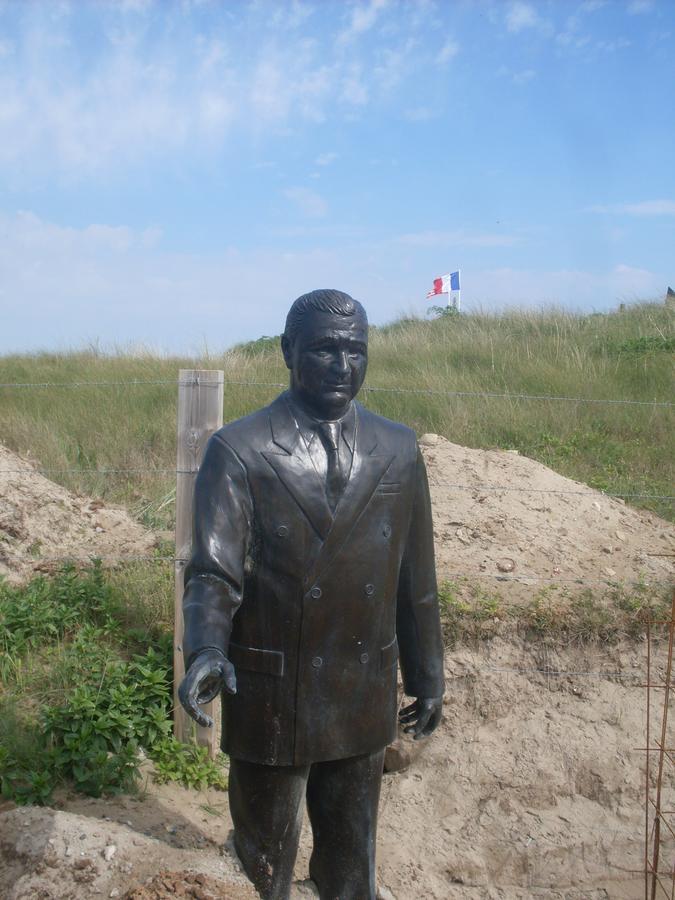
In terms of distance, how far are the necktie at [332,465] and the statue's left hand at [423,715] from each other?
74cm

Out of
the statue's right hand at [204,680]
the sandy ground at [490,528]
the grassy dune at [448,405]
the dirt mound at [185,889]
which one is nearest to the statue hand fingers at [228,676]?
the statue's right hand at [204,680]

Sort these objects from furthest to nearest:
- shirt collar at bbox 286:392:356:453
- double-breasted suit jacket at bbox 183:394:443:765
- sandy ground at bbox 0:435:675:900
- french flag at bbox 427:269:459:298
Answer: french flag at bbox 427:269:459:298, sandy ground at bbox 0:435:675:900, shirt collar at bbox 286:392:356:453, double-breasted suit jacket at bbox 183:394:443:765

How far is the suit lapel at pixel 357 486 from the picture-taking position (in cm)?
245

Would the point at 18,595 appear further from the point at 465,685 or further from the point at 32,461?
the point at 465,685

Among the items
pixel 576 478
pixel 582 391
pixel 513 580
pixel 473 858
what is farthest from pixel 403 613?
pixel 582 391

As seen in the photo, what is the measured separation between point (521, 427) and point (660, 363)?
2.19 metres

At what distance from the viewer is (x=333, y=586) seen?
2.46 m

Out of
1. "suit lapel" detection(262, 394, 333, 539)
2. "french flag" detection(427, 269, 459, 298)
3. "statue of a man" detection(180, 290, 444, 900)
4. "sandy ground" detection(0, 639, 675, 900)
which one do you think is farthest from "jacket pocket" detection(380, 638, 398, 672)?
"french flag" detection(427, 269, 459, 298)

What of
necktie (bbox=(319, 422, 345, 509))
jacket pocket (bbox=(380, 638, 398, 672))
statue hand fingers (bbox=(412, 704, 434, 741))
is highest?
necktie (bbox=(319, 422, 345, 509))

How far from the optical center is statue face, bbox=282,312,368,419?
2.45 meters

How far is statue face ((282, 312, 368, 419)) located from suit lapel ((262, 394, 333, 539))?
0.39ft

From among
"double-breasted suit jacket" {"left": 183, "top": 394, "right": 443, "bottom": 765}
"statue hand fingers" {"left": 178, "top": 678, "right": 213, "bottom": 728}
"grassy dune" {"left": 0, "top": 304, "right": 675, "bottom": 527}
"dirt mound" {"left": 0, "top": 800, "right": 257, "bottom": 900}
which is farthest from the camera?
"grassy dune" {"left": 0, "top": 304, "right": 675, "bottom": 527}

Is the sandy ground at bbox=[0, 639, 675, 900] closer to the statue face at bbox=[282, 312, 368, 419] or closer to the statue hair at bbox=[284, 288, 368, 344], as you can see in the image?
the statue face at bbox=[282, 312, 368, 419]

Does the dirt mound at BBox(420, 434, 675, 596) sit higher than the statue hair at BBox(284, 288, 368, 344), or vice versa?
the statue hair at BBox(284, 288, 368, 344)
